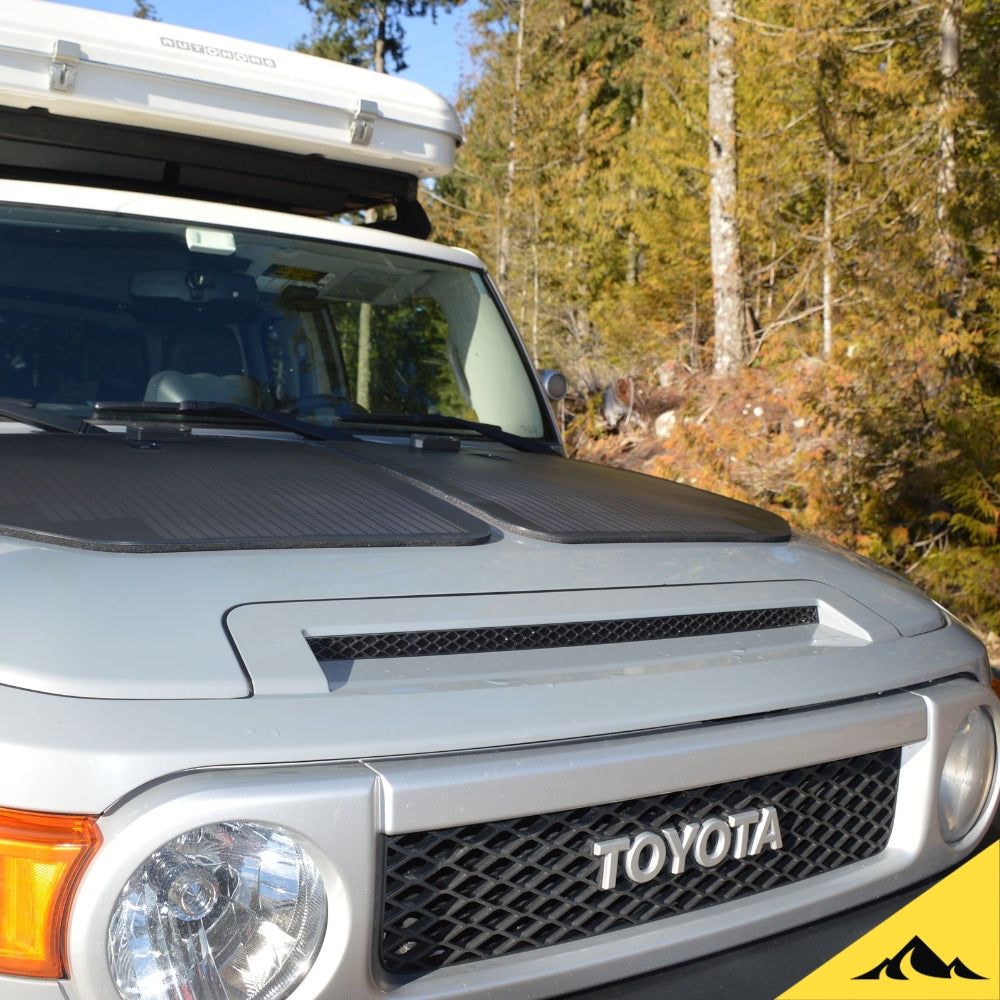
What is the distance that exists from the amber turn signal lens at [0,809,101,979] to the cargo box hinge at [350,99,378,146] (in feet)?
9.78

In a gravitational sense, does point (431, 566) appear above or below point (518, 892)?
above

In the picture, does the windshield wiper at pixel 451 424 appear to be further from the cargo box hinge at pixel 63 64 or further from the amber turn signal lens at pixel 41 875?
the amber turn signal lens at pixel 41 875

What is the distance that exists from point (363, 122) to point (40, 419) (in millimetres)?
1760

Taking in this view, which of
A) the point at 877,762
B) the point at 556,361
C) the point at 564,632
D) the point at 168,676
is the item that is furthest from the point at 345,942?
the point at 556,361

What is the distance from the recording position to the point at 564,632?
1848 mm

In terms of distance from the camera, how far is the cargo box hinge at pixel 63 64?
321cm

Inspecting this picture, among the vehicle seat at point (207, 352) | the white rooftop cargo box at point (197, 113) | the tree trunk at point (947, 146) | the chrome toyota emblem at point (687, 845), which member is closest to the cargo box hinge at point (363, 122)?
the white rooftop cargo box at point (197, 113)

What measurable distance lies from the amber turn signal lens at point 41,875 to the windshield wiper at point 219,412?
1582 mm

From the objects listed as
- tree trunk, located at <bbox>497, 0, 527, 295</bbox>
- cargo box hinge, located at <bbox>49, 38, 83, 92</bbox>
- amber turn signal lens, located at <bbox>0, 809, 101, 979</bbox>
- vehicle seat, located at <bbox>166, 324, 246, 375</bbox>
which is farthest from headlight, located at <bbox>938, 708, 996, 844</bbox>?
tree trunk, located at <bbox>497, 0, 527, 295</bbox>

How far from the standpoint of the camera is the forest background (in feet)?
25.5

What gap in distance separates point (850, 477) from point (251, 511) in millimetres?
6802

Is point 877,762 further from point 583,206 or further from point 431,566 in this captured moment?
point 583,206

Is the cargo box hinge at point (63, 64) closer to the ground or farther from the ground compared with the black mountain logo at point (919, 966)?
farther from the ground

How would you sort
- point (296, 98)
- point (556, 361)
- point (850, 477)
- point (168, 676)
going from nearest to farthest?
1. point (168, 676)
2. point (296, 98)
3. point (850, 477)
4. point (556, 361)
